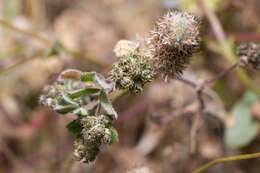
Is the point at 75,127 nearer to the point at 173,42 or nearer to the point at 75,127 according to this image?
the point at 75,127

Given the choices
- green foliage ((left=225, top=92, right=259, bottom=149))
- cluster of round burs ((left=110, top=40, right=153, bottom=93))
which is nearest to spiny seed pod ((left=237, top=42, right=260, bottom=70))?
cluster of round burs ((left=110, top=40, right=153, bottom=93))

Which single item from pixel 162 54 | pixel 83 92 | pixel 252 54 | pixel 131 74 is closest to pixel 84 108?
pixel 83 92

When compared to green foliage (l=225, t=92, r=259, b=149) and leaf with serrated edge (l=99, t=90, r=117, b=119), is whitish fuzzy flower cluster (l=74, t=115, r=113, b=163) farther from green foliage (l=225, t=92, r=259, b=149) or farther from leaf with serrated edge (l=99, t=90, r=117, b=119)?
green foliage (l=225, t=92, r=259, b=149)

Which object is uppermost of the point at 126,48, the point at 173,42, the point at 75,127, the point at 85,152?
the point at 126,48

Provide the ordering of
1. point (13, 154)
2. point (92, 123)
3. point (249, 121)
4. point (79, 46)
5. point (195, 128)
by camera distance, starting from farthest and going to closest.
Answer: point (79, 46) < point (13, 154) < point (249, 121) < point (195, 128) < point (92, 123)

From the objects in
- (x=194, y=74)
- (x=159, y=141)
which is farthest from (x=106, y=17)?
(x=159, y=141)

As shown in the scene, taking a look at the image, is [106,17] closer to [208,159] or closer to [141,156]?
[141,156]
